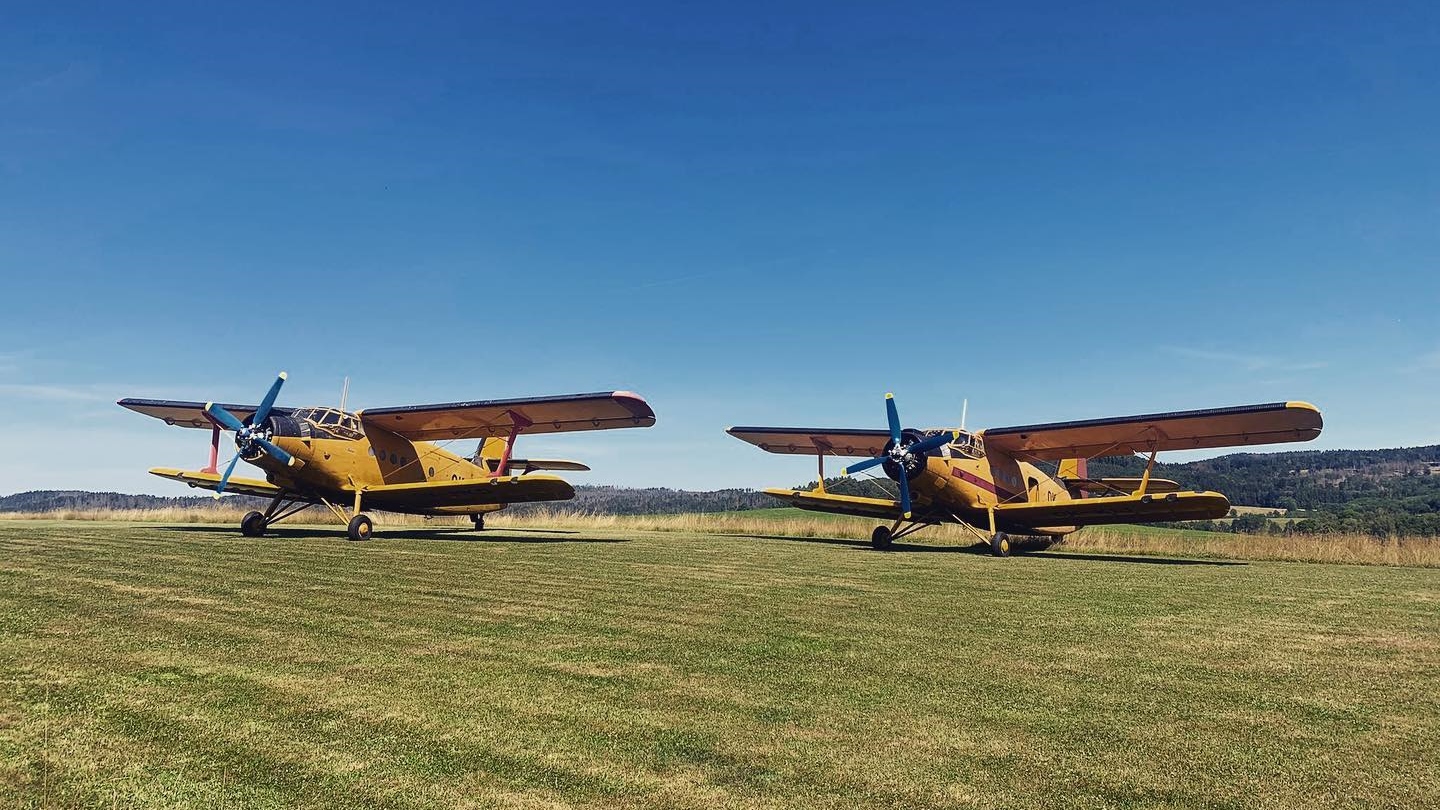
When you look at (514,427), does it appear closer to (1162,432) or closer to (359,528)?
(359,528)

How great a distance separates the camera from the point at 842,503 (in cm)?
2311

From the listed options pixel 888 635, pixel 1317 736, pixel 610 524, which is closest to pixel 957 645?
pixel 888 635

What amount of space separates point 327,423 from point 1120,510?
20.1m

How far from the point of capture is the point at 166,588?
Result: 26.6ft

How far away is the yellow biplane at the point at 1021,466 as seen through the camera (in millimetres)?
18562

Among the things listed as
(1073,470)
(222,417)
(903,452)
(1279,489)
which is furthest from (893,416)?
(1279,489)

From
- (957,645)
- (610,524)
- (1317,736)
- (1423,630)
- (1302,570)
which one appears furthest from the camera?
(610,524)

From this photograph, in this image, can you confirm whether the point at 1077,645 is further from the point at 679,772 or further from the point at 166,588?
the point at 166,588

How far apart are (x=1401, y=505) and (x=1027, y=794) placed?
357 feet

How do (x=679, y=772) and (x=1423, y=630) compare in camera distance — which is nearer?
(x=679, y=772)

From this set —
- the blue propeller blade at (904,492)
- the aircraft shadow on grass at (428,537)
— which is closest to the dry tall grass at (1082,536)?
the aircraft shadow on grass at (428,537)

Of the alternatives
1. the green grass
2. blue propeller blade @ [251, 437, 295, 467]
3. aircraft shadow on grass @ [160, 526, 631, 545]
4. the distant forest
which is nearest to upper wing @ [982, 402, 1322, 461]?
the green grass

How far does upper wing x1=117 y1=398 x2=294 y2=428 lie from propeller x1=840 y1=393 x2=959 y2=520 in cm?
1733

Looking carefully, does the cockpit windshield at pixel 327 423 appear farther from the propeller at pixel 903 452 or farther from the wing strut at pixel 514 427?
the propeller at pixel 903 452
